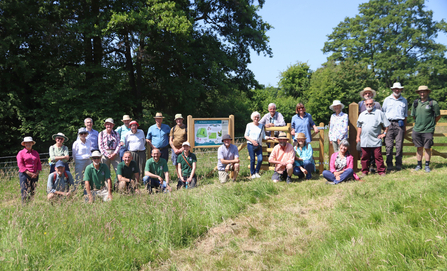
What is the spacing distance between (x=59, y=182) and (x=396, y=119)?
7.73m

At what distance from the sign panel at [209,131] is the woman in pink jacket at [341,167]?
3.41 metres

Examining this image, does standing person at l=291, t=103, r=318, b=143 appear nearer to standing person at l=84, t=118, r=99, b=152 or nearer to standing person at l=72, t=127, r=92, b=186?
standing person at l=84, t=118, r=99, b=152

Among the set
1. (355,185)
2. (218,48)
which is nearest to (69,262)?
(355,185)

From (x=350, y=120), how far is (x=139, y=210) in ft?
18.2

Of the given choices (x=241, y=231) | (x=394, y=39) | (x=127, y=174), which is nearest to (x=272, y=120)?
(x=127, y=174)

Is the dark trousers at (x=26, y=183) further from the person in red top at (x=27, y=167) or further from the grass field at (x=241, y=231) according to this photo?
the grass field at (x=241, y=231)

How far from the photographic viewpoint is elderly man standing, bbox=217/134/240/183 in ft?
26.0

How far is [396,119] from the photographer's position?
7.26 m

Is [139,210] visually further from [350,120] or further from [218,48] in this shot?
[218,48]

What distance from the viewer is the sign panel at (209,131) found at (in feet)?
29.3

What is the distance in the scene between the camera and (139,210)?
5285mm

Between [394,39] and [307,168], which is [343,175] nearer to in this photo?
[307,168]

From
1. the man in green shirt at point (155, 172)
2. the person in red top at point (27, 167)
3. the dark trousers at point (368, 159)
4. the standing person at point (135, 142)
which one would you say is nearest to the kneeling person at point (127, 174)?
the man in green shirt at point (155, 172)

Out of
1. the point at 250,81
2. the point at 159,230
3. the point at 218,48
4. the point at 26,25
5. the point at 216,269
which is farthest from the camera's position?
the point at 250,81
